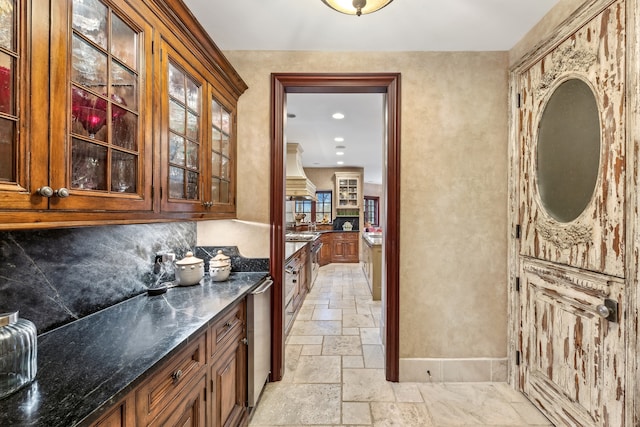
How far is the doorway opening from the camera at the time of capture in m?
2.46

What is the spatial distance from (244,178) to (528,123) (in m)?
2.21

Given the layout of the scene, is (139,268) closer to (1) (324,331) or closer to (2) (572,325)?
(1) (324,331)

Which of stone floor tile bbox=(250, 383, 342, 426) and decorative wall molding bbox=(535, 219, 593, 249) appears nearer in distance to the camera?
decorative wall molding bbox=(535, 219, 593, 249)

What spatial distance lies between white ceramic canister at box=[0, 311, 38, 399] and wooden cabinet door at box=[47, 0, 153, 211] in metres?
0.38

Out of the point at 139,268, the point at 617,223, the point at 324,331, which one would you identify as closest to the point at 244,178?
the point at 139,268

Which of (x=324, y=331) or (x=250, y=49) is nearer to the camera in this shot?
(x=250, y=49)

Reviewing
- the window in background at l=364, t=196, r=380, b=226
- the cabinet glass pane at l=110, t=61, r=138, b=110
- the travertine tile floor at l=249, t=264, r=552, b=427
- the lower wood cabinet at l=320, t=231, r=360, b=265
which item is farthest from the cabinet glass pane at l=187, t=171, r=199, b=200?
the window in background at l=364, t=196, r=380, b=226

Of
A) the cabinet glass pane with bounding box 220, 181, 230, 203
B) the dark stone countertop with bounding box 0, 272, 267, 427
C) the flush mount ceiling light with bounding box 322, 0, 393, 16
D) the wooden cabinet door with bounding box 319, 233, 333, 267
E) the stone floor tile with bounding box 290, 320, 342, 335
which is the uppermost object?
the flush mount ceiling light with bounding box 322, 0, 393, 16

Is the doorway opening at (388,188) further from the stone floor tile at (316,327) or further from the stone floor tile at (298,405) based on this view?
the stone floor tile at (316,327)

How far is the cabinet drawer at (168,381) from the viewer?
1005mm

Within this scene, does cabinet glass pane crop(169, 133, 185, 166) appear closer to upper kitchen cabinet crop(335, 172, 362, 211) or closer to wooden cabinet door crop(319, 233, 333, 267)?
wooden cabinet door crop(319, 233, 333, 267)

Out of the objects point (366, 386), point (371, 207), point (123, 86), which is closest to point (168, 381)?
point (123, 86)

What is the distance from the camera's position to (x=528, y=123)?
2.22m

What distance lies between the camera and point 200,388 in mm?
1382
